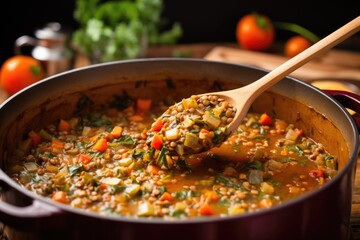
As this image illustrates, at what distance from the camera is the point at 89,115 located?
13.1ft

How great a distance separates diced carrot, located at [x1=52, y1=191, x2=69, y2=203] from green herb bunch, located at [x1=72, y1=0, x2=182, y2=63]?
2635mm

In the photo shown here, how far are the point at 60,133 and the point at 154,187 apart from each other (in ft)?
3.32

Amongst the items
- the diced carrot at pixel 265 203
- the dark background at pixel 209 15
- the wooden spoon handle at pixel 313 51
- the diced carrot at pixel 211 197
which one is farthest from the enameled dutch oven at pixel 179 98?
the dark background at pixel 209 15

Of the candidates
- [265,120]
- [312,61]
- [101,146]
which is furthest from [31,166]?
[312,61]

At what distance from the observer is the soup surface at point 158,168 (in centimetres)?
298

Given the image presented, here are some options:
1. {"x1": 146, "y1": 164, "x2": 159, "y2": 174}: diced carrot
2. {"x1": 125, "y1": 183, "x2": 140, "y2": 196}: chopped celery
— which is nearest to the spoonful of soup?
{"x1": 146, "y1": 164, "x2": 159, "y2": 174}: diced carrot

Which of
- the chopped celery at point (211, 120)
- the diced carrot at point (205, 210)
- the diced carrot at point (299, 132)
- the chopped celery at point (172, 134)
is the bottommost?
the diced carrot at point (205, 210)

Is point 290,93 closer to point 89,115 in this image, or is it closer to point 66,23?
point 89,115

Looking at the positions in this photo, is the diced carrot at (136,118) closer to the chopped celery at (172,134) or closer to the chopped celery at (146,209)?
the chopped celery at (172,134)

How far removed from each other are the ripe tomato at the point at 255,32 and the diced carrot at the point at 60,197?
128 inches

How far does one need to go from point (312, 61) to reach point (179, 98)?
1972mm

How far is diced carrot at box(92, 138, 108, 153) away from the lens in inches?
139

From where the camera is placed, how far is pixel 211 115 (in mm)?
3240

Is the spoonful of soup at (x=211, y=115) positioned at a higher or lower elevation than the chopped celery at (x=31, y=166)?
higher
